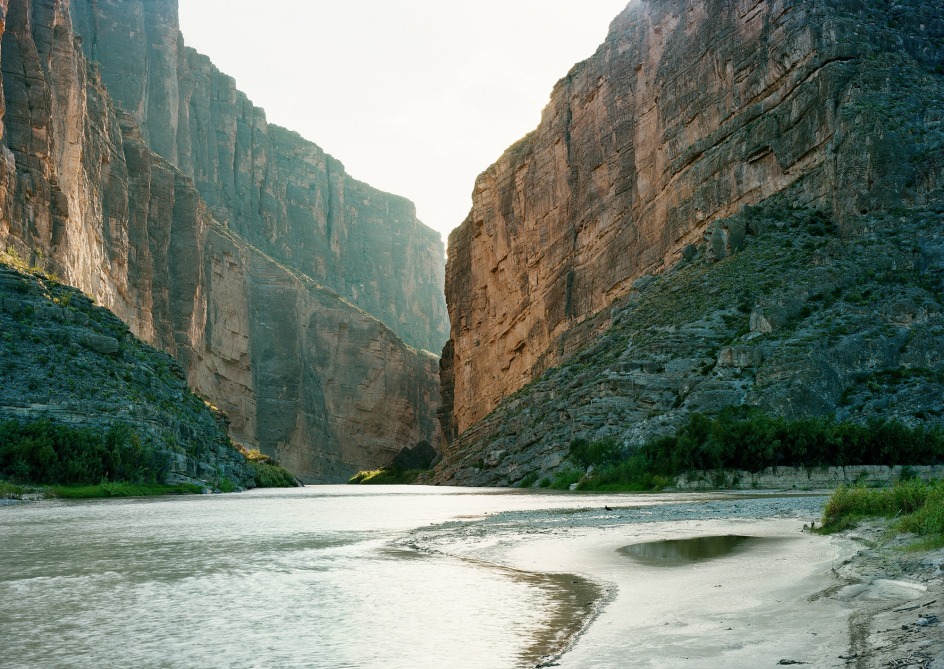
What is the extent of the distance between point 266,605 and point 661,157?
2767 inches

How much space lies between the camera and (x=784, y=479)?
41125 mm

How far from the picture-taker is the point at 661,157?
76.2 metres

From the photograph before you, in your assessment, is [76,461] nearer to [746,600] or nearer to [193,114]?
[746,600]

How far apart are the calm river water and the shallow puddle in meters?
2.42

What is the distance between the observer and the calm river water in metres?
8.01

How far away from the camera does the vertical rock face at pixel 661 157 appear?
189ft

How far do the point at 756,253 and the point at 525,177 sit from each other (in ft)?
161

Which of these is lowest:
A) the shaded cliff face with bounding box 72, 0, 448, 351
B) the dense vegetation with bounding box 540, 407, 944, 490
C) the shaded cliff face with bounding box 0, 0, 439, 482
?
the dense vegetation with bounding box 540, 407, 944, 490

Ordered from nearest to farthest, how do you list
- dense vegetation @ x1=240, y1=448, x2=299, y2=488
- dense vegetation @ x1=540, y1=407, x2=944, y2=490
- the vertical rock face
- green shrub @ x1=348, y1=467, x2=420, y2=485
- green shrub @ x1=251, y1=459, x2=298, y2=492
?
dense vegetation @ x1=540, y1=407, x2=944, y2=490 → the vertical rock face → dense vegetation @ x1=240, y1=448, x2=299, y2=488 → green shrub @ x1=251, y1=459, x2=298, y2=492 → green shrub @ x1=348, y1=467, x2=420, y2=485

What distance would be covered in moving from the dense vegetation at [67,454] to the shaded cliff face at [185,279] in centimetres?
2360

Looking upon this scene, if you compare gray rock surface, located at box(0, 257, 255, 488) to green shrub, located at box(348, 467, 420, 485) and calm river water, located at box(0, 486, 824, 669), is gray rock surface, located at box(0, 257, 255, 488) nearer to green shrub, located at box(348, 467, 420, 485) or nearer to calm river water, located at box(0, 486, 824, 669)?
calm river water, located at box(0, 486, 824, 669)

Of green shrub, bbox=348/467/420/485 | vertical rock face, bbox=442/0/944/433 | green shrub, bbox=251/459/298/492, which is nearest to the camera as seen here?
vertical rock face, bbox=442/0/944/433

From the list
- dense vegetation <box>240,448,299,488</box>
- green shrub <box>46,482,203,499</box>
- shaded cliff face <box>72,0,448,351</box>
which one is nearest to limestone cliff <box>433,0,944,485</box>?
dense vegetation <box>240,448,299,488</box>

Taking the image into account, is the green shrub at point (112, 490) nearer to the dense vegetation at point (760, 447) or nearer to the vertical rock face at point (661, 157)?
the dense vegetation at point (760, 447)
